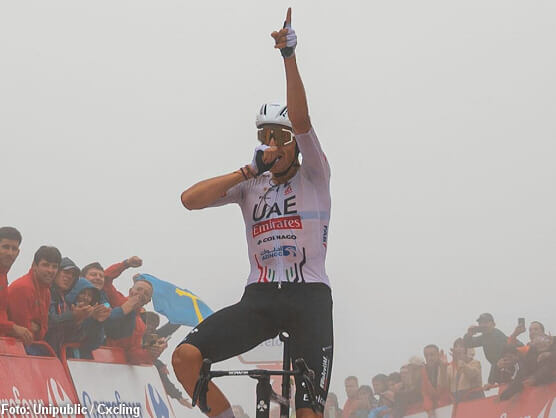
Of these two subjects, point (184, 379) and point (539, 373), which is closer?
point (184, 379)

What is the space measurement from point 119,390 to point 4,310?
1494 mm

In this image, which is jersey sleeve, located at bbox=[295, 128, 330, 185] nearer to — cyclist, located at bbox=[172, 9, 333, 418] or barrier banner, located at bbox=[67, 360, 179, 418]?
cyclist, located at bbox=[172, 9, 333, 418]

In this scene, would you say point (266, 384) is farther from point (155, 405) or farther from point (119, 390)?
point (155, 405)

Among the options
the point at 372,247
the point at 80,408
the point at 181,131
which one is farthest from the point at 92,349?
the point at 372,247

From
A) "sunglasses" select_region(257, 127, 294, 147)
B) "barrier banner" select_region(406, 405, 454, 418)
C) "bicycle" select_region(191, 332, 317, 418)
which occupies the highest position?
"sunglasses" select_region(257, 127, 294, 147)

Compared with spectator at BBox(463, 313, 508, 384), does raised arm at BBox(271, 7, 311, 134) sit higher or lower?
higher

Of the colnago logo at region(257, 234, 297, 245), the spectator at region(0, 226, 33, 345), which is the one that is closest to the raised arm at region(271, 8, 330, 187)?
the colnago logo at region(257, 234, 297, 245)

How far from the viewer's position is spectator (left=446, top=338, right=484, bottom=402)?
9648mm

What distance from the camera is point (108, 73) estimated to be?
10.1 metres

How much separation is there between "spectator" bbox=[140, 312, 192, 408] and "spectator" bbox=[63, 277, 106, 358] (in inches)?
32.8

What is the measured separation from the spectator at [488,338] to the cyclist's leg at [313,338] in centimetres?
671

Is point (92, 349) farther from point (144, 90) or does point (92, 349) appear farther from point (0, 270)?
point (144, 90)

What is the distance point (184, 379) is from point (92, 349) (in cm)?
433

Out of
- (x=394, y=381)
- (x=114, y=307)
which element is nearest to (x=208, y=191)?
(x=114, y=307)
